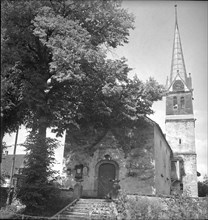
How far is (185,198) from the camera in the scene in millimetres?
14320

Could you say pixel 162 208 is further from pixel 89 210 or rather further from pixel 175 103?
pixel 175 103

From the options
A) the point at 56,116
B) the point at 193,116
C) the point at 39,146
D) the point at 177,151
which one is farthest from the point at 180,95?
the point at 39,146

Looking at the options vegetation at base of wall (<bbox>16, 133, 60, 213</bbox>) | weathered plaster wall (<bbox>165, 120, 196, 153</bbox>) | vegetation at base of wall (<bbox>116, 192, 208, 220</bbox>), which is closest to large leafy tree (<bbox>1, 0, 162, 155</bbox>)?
vegetation at base of wall (<bbox>16, 133, 60, 213</bbox>)

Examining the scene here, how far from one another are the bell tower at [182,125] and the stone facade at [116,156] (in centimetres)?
1543

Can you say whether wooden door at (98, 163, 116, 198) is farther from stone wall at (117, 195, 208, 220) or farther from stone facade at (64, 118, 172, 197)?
stone wall at (117, 195, 208, 220)

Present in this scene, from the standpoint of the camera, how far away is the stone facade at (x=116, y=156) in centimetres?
1970

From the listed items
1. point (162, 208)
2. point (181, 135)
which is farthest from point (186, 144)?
point (162, 208)

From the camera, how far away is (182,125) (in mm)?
38844

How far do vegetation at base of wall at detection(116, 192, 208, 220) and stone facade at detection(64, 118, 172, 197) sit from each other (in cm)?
467

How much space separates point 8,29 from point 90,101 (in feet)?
23.8

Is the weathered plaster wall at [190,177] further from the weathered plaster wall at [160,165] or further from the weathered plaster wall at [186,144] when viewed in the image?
the weathered plaster wall at [160,165]

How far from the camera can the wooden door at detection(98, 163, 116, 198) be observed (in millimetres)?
20438

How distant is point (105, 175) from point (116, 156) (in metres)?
1.82

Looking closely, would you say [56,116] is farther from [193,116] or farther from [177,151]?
[193,116]
